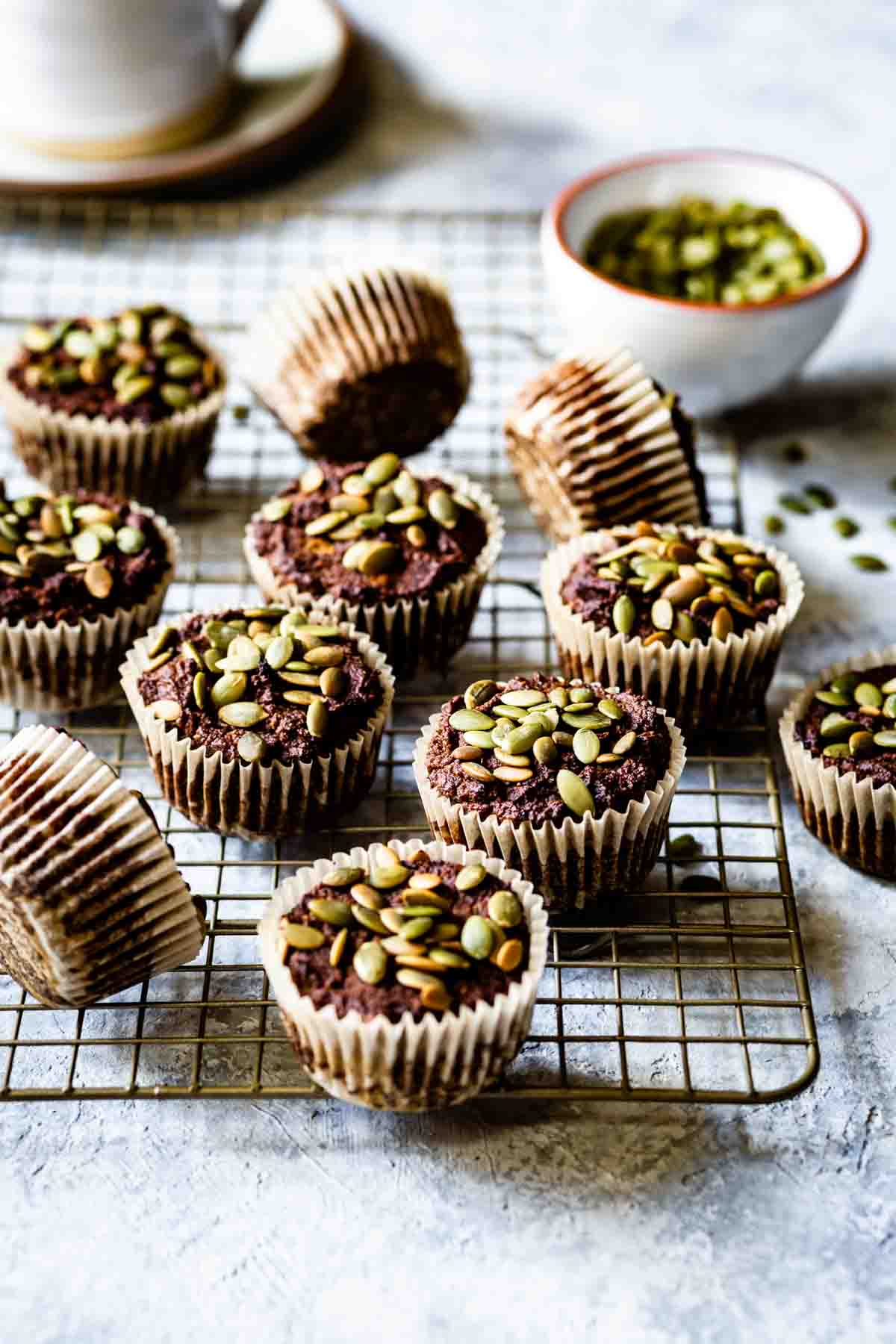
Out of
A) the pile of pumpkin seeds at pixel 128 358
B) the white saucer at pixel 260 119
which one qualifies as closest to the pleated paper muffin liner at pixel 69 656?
the pile of pumpkin seeds at pixel 128 358

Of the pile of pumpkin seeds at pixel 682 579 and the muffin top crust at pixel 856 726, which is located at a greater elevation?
the pile of pumpkin seeds at pixel 682 579

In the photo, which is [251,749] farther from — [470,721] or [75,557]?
[75,557]

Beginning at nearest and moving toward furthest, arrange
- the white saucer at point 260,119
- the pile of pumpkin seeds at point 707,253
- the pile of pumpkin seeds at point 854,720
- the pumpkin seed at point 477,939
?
the pumpkin seed at point 477,939 → the pile of pumpkin seeds at point 854,720 → the pile of pumpkin seeds at point 707,253 → the white saucer at point 260,119

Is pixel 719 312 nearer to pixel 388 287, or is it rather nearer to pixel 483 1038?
pixel 388 287

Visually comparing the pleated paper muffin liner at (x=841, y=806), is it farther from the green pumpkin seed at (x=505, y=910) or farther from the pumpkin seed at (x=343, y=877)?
the pumpkin seed at (x=343, y=877)

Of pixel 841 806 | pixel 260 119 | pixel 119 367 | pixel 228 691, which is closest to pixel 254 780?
pixel 228 691

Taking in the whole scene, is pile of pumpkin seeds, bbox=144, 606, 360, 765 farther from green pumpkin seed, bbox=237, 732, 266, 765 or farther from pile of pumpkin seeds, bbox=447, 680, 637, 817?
pile of pumpkin seeds, bbox=447, 680, 637, 817
